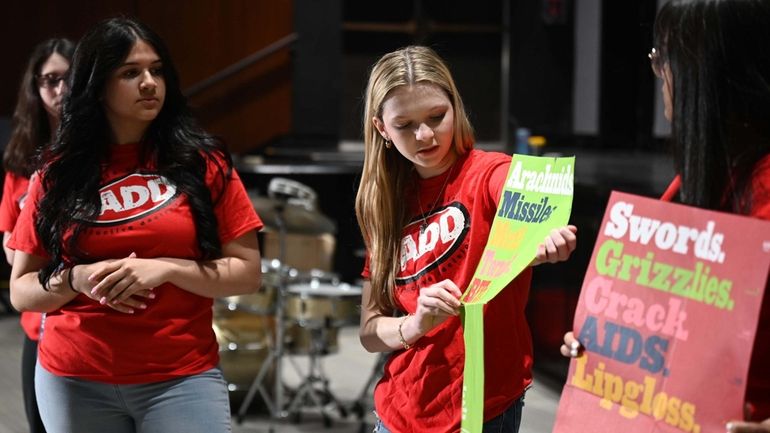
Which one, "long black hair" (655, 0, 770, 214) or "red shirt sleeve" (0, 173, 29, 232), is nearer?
"long black hair" (655, 0, 770, 214)

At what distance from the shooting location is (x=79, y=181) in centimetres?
221

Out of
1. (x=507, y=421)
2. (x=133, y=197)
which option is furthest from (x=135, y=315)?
(x=507, y=421)

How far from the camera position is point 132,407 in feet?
7.07

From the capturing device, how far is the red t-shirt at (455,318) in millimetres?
1821

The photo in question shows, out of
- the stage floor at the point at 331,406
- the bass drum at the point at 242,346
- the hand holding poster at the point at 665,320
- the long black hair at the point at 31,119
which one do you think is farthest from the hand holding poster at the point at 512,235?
the bass drum at the point at 242,346

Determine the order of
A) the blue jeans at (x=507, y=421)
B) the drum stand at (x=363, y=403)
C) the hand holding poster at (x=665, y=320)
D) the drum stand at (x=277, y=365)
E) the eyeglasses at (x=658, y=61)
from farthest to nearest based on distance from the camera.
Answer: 1. the drum stand at (x=277, y=365)
2. the drum stand at (x=363, y=403)
3. the blue jeans at (x=507, y=421)
4. the eyeglasses at (x=658, y=61)
5. the hand holding poster at (x=665, y=320)

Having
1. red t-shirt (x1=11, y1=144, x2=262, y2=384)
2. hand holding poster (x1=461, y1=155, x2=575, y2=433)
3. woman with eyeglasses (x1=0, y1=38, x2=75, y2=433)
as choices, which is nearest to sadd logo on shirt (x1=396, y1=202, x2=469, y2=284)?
hand holding poster (x1=461, y1=155, x2=575, y2=433)

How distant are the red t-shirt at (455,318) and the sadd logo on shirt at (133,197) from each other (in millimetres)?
601

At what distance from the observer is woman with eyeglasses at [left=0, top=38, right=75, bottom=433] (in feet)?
9.70

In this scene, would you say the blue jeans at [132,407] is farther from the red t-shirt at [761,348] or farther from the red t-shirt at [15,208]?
the red t-shirt at [761,348]

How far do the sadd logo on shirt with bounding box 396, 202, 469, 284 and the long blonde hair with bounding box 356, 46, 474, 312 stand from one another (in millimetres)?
24

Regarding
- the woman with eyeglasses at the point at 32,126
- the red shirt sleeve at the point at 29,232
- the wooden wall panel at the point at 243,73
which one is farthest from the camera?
the wooden wall panel at the point at 243,73

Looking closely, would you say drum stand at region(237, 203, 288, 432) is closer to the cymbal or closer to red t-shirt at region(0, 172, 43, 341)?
the cymbal

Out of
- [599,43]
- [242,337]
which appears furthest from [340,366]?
[599,43]
